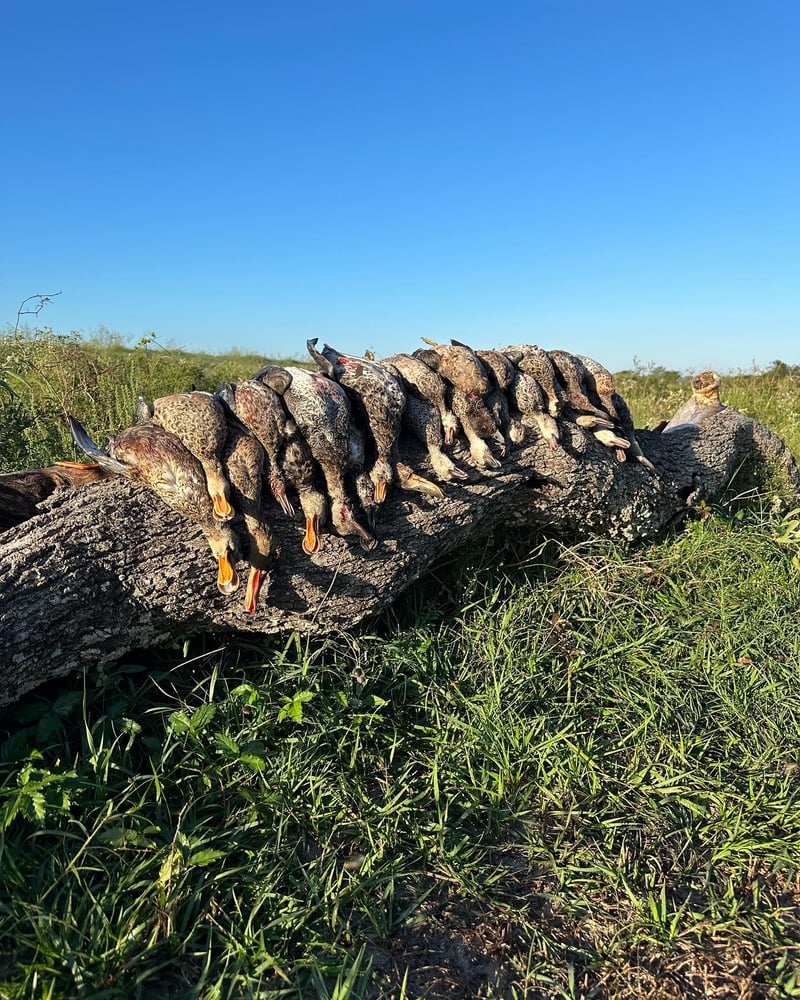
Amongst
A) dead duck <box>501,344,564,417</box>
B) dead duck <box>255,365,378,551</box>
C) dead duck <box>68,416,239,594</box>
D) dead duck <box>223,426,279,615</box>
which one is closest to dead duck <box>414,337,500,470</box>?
dead duck <box>501,344,564,417</box>

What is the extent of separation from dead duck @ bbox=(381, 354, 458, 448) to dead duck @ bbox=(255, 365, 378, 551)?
493mm

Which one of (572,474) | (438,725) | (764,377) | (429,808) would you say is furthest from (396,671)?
(764,377)

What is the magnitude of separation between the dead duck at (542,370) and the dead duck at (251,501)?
1633mm

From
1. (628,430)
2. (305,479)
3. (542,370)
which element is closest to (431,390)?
(542,370)

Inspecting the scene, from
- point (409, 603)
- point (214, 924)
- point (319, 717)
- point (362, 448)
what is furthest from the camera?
point (409, 603)

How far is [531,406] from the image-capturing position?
3.46 m

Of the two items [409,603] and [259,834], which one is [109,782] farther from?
[409,603]

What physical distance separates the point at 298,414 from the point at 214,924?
1.74 metres

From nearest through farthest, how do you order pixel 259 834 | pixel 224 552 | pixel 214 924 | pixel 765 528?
1. pixel 214 924
2. pixel 259 834
3. pixel 224 552
4. pixel 765 528

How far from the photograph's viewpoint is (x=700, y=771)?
2664 mm

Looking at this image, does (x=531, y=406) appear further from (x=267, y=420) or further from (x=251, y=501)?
(x=251, y=501)

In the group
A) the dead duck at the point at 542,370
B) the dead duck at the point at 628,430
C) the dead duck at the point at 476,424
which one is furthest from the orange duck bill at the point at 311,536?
the dead duck at the point at 628,430

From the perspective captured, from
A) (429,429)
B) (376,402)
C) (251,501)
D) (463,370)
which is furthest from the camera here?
(463,370)

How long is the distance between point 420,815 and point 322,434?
1.48m
